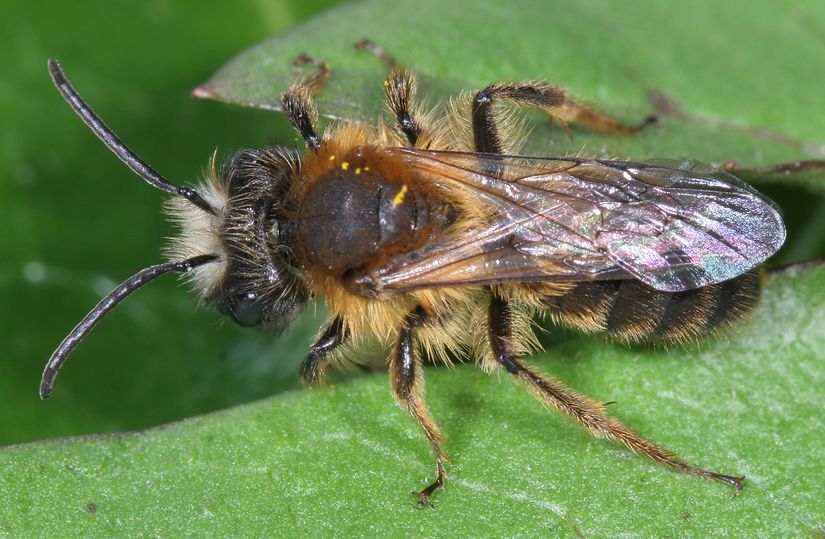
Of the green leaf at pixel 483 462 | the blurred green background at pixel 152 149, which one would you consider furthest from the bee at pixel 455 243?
Result: the blurred green background at pixel 152 149

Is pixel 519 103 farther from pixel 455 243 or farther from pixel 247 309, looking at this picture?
pixel 247 309

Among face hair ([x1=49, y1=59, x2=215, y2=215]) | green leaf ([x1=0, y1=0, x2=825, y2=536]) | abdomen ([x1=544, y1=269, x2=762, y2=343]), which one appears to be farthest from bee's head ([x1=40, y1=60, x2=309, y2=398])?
abdomen ([x1=544, y1=269, x2=762, y2=343])

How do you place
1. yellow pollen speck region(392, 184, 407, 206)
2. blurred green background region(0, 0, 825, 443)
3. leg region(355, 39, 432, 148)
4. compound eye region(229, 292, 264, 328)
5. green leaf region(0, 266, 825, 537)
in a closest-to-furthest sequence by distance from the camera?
1. green leaf region(0, 266, 825, 537)
2. yellow pollen speck region(392, 184, 407, 206)
3. compound eye region(229, 292, 264, 328)
4. leg region(355, 39, 432, 148)
5. blurred green background region(0, 0, 825, 443)

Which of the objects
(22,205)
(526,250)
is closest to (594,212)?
(526,250)

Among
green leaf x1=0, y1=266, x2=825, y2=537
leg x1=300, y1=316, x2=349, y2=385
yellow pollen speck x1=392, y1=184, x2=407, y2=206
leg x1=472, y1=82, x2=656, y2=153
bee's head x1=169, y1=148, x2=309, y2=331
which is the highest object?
leg x1=472, y1=82, x2=656, y2=153

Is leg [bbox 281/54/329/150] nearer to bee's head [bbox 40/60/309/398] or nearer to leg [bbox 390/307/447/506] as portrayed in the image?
bee's head [bbox 40/60/309/398]

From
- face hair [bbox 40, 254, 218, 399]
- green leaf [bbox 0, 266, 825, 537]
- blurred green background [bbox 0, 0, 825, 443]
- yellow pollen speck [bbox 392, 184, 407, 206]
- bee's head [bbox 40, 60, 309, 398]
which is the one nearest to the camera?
green leaf [bbox 0, 266, 825, 537]

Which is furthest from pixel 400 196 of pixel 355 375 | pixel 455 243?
pixel 355 375
